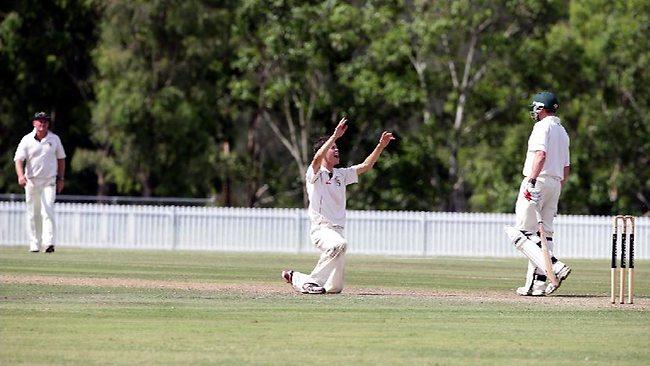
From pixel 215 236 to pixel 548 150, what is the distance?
71.7ft

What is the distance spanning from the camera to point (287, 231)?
3759cm

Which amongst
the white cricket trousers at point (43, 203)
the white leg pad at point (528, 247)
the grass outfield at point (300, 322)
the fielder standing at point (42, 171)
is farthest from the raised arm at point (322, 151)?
the white cricket trousers at point (43, 203)

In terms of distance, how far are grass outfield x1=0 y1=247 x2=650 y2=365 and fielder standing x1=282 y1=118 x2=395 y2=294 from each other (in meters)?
0.24

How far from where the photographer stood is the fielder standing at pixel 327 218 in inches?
650

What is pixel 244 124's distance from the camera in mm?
57594

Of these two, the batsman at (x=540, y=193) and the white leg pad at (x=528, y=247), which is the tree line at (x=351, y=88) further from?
the white leg pad at (x=528, y=247)

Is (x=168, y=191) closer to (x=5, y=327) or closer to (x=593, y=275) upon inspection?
(x=593, y=275)

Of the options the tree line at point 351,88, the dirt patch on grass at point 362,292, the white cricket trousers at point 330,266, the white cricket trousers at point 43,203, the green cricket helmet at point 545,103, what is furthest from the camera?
the tree line at point 351,88

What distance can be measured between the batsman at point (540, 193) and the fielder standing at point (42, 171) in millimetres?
10419

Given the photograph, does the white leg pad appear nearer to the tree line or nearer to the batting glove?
the batting glove

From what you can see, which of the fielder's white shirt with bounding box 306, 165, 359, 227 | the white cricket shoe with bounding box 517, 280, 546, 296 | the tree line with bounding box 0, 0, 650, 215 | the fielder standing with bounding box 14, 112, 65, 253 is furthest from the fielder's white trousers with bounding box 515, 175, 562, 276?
the tree line with bounding box 0, 0, 650, 215

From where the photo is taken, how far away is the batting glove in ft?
55.1

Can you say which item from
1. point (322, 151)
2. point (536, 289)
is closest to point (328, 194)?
point (322, 151)

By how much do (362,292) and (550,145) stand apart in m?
2.57
